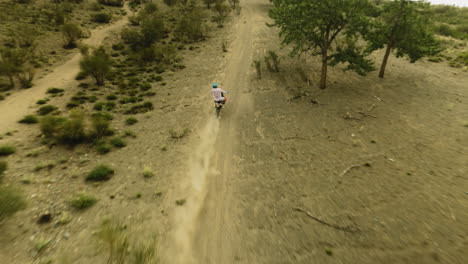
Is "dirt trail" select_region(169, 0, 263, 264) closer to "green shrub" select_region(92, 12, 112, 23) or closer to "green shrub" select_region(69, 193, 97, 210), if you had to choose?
"green shrub" select_region(69, 193, 97, 210)

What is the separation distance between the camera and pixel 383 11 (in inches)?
663

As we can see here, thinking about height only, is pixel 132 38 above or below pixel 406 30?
above

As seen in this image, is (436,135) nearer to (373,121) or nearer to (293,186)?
(373,121)

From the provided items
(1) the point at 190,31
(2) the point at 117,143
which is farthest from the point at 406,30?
(1) the point at 190,31

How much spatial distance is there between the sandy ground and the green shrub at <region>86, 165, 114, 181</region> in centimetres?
42

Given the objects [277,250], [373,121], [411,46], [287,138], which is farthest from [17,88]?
[411,46]

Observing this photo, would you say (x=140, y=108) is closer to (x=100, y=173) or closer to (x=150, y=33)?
(x=100, y=173)

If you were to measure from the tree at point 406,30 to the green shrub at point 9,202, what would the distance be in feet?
72.5

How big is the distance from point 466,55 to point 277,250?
33.3 meters

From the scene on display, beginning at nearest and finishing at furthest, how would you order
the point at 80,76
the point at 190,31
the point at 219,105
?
the point at 219,105, the point at 80,76, the point at 190,31

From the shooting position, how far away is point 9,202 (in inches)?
258

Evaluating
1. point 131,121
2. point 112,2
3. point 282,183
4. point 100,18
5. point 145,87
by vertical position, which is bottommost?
point 282,183

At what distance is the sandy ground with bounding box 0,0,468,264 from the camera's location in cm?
596

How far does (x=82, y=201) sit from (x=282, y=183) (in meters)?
7.75
